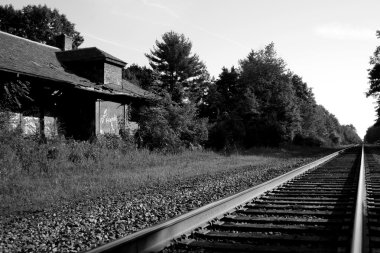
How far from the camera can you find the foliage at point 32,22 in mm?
53344

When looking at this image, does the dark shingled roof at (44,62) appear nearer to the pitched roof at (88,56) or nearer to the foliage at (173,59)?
the pitched roof at (88,56)

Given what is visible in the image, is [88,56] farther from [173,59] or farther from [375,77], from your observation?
[375,77]

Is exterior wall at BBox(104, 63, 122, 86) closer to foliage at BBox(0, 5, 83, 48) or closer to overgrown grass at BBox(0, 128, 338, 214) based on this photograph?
overgrown grass at BBox(0, 128, 338, 214)

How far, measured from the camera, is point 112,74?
24828 millimetres

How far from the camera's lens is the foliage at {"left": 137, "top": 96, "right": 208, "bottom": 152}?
2250cm

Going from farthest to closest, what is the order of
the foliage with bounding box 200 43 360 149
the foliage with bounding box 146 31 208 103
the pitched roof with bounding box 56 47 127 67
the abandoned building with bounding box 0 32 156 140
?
the foliage with bounding box 146 31 208 103 < the foliage with bounding box 200 43 360 149 < the pitched roof with bounding box 56 47 127 67 < the abandoned building with bounding box 0 32 156 140

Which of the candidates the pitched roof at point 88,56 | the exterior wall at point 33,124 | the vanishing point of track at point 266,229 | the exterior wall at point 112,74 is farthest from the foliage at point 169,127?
the vanishing point of track at point 266,229

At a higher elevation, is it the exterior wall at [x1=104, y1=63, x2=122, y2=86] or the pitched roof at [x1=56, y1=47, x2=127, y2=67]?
the pitched roof at [x1=56, y1=47, x2=127, y2=67]

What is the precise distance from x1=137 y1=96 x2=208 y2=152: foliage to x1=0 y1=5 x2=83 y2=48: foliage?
113 ft

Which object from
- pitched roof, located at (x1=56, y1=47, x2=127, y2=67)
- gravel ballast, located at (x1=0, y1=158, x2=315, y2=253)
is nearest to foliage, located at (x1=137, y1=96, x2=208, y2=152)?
pitched roof, located at (x1=56, y1=47, x2=127, y2=67)

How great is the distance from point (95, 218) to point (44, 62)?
17.8 meters

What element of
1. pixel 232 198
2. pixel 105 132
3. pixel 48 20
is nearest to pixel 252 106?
pixel 105 132

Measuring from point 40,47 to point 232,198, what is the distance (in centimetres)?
2225

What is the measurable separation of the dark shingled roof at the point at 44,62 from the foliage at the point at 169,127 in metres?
1.38
